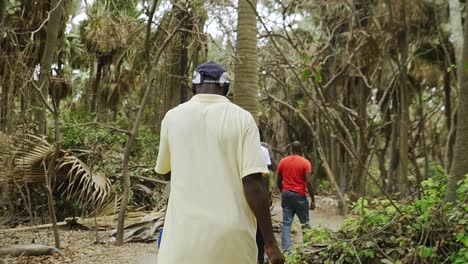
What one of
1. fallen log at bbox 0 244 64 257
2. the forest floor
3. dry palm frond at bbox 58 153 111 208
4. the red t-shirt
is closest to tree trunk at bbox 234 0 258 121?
the red t-shirt

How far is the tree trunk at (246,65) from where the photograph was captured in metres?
8.84

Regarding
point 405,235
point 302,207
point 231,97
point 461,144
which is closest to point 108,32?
point 231,97

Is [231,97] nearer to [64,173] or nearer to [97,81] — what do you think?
[64,173]

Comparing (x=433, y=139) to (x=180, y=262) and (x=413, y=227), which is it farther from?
(x=180, y=262)

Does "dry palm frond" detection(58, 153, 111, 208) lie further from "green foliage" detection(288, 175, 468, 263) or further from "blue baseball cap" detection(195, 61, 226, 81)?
"blue baseball cap" detection(195, 61, 226, 81)

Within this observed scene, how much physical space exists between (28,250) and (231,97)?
9.90 m

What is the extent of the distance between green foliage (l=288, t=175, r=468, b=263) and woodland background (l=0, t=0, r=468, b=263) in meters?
0.01

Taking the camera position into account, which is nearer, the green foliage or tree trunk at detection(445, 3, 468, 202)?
the green foliage

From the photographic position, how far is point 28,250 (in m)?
8.01

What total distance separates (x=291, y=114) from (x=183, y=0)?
58.1 ft

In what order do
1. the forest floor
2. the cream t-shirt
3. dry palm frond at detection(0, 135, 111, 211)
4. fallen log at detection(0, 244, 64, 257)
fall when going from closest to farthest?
1. the cream t-shirt
2. fallen log at detection(0, 244, 64, 257)
3. the forest floor
4. dry palm frond at detection(0, 135, 111, 211)

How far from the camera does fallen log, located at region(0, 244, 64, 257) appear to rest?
7.88m

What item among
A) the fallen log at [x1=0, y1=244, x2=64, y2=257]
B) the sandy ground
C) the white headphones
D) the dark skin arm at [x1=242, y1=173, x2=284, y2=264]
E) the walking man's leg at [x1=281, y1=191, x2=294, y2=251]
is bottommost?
the sandy ground

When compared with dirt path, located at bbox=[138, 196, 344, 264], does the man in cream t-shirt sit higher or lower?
higher
